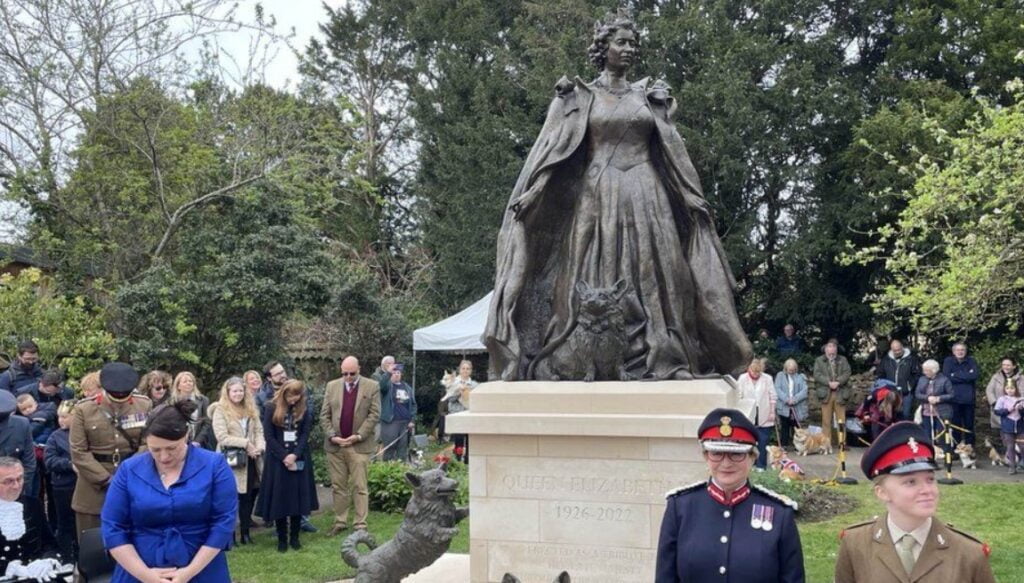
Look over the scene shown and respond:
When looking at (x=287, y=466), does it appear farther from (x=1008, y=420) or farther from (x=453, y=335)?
(x=1008, y=420)

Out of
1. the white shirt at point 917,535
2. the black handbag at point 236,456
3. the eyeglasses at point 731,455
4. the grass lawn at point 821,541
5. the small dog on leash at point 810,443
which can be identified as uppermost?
the eyeglasses at point 731,455

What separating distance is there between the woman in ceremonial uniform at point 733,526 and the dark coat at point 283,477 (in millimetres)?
6275

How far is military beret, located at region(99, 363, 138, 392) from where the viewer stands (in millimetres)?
6879

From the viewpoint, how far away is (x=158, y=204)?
1611cm

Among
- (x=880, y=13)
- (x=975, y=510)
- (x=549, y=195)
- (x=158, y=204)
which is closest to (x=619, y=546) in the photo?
(x=549, y=195)

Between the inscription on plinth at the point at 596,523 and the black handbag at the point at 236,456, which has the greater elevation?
the black handbag at the point at 236,456

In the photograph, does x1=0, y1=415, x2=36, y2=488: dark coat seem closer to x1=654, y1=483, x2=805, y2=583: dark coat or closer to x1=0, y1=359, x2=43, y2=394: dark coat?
x1=0, y1=359, x2=43, y2=394: dark coat

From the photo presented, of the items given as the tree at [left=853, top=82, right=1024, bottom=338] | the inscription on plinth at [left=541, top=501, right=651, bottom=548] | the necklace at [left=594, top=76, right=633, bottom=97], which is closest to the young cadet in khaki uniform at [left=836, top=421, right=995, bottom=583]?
the inscription on plinth at [left=541, top=501, right=651, bottom=548]

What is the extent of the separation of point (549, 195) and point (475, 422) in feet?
5.48

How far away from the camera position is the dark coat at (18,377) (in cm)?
936

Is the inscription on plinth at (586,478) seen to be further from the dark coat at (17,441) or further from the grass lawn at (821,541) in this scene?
the dark coat at (17,441)

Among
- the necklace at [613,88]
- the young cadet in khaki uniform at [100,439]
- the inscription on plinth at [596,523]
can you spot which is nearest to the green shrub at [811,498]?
the inscription on plinth at [596,523]

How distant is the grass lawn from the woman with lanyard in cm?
32

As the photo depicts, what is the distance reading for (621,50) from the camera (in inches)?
255
